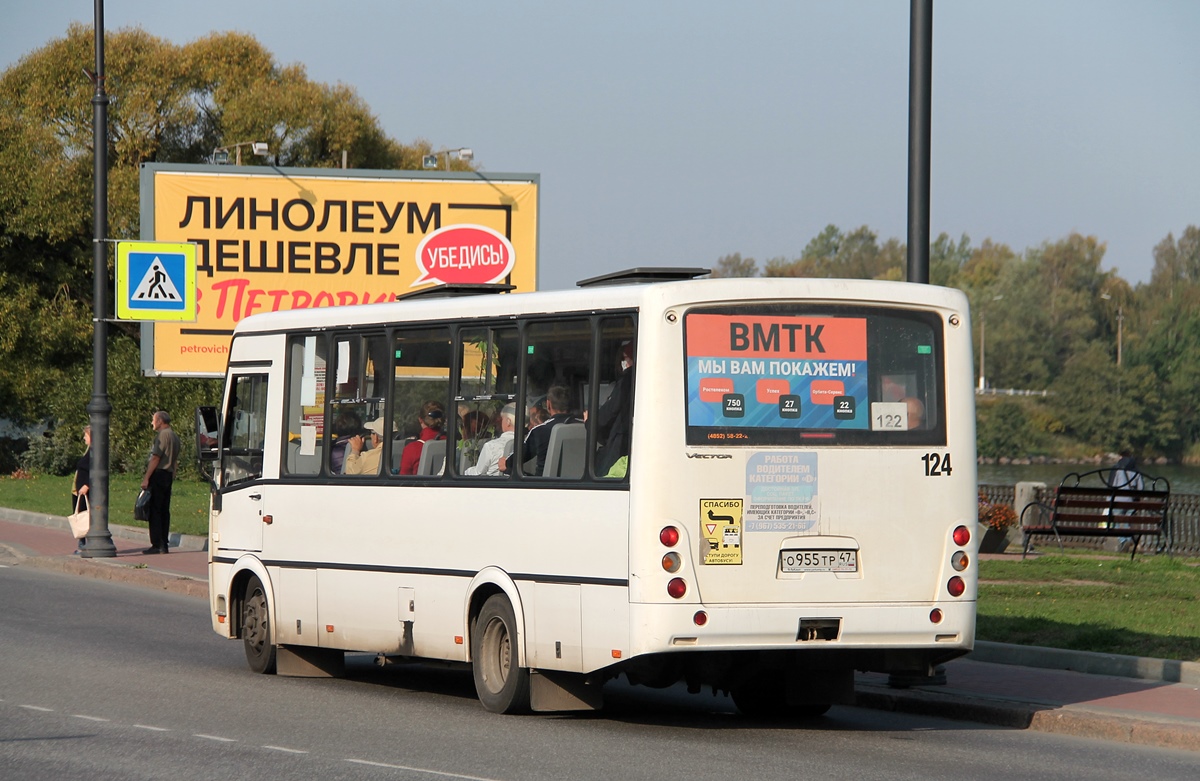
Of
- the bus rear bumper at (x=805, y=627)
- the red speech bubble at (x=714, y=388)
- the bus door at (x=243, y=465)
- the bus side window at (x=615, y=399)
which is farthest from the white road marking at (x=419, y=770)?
the bus door at (x=243, y=465)

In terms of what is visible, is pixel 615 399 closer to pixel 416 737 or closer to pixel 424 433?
pixel 424 433

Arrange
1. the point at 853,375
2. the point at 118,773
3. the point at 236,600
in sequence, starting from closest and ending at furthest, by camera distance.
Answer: the point at 118,773 → the point at 853,375 → the point at 236,600

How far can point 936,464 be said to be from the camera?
1107 centimetres

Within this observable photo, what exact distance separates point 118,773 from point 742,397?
415cm

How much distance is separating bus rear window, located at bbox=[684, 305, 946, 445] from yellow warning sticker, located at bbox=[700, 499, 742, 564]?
0.38 meters

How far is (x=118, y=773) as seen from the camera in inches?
353

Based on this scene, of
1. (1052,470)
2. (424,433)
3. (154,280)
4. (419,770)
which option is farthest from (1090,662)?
(1052,470)

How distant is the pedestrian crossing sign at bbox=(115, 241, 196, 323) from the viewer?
23922 mm

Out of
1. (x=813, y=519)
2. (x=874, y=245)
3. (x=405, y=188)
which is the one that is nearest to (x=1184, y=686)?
(x=813, y=519)

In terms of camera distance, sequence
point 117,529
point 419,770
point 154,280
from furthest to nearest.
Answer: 1. point 117,529
2. point 154,280
3. point 419,770

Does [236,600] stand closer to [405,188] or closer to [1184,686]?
[1184,686]

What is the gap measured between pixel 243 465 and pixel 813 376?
19.0 feet

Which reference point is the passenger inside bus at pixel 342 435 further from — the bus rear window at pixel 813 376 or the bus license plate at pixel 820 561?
the bus license plate at pixel 820 561

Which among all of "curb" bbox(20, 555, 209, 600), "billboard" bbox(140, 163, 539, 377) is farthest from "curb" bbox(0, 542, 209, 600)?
"billboard" bbox(140, 163, 539, 377)
